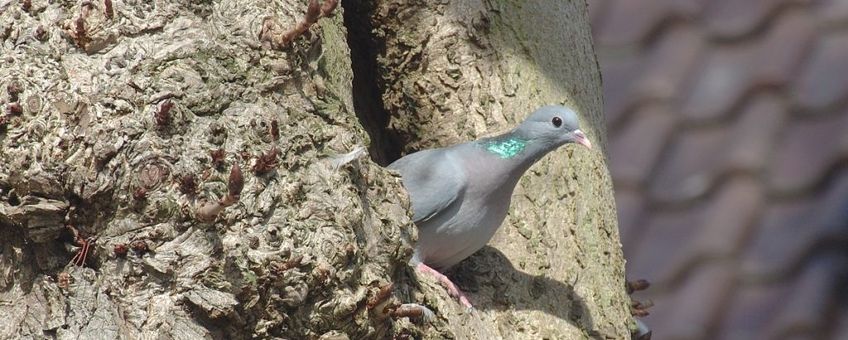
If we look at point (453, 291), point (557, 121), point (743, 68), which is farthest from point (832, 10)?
point (453, 291)

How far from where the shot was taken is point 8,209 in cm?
251

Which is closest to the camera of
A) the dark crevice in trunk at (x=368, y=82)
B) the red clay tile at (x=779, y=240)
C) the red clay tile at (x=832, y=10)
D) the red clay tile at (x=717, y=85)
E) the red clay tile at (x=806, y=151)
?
the dark crevice in trunk at (x=368, y=82)

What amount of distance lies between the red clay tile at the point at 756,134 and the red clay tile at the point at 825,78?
0.10m

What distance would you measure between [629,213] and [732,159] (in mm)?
416

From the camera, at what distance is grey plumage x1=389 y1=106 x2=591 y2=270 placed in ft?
11.0

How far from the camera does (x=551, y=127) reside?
3.31 metres

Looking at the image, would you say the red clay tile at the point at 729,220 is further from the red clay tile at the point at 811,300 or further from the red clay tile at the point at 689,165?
the red clay tile at the point at 811,300

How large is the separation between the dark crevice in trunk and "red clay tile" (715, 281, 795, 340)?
5.14ft

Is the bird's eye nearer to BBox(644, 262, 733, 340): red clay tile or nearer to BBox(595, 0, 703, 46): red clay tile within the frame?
BBox(644, 262, 733, 340): red clay tile

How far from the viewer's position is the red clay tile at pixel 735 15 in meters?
5.19

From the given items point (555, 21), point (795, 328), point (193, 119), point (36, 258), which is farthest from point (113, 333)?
point (795, 328)

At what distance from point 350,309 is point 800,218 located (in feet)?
8.80

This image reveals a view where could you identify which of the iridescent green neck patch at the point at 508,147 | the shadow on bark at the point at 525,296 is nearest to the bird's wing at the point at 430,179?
the iridescent green neck patch at the point at 508,147

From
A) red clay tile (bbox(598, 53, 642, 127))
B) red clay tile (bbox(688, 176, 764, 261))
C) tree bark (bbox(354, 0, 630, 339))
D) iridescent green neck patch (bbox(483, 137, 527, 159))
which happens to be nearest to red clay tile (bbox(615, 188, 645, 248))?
red clay tile (bbox(688, 176, 764, 261))
